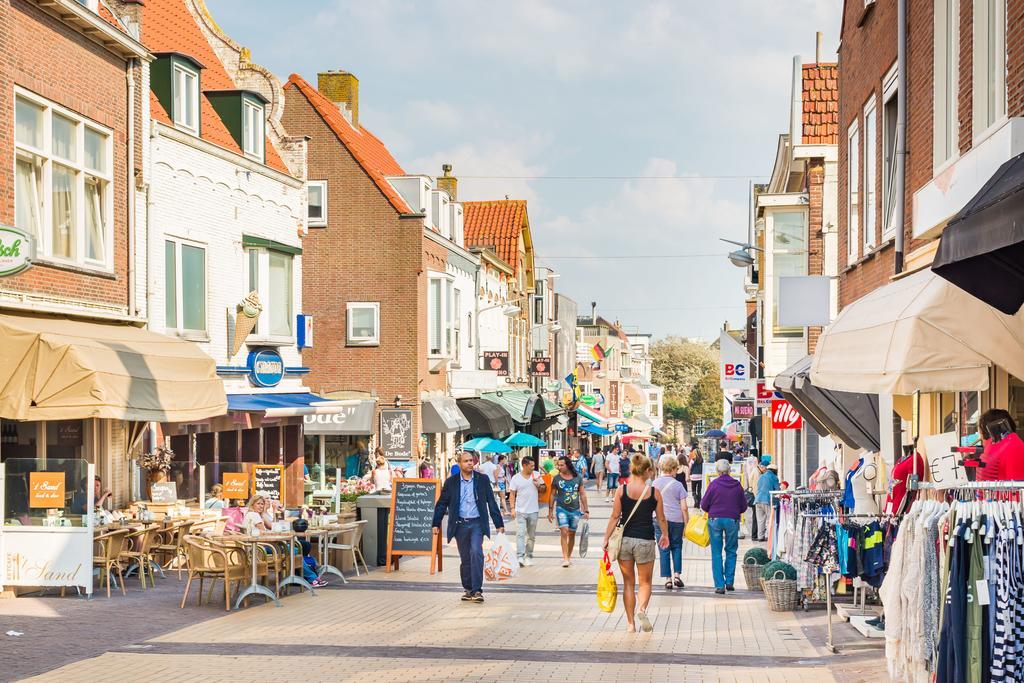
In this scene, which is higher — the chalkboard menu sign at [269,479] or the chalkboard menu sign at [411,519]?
the chalkboard menu sign at [269,479]

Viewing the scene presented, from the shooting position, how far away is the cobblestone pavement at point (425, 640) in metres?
10.3

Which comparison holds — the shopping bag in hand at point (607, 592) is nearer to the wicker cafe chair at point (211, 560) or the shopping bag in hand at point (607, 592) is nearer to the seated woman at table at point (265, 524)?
the wicker cafe chair at point (211, 560)

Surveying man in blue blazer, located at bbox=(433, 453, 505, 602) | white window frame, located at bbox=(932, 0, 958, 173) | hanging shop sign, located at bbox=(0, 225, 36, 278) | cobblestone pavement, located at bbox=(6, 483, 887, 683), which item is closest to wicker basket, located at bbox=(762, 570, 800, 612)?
cobblestone pavement, located at bbox=(6, 483, 887, 683)

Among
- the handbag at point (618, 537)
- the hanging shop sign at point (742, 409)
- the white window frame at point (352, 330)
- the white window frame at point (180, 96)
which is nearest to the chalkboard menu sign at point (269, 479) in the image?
the white window frame at point (180, 96)

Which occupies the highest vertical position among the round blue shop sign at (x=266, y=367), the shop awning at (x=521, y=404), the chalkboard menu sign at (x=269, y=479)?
the round blue shop sign at (x=266, y=367)

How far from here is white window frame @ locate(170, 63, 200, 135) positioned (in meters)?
21.8

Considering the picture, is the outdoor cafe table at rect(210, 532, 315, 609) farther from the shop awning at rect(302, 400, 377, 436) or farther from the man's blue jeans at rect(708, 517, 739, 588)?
the shop awning at rect(302, 400, 377, 436)

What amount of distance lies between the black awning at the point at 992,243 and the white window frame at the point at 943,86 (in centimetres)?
515

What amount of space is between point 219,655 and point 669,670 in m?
3.95

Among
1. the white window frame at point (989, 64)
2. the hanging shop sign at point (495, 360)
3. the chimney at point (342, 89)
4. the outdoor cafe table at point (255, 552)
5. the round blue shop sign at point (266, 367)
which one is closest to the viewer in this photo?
the white window frame at point (989, 64)

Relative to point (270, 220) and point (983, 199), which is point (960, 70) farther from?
point (270, 220)

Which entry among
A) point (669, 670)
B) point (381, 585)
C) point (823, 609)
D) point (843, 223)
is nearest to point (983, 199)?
point (669, 670)

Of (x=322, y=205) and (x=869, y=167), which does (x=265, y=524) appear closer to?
(x=869, y=167)

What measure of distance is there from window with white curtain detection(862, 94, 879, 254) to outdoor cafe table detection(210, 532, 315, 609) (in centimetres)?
855
